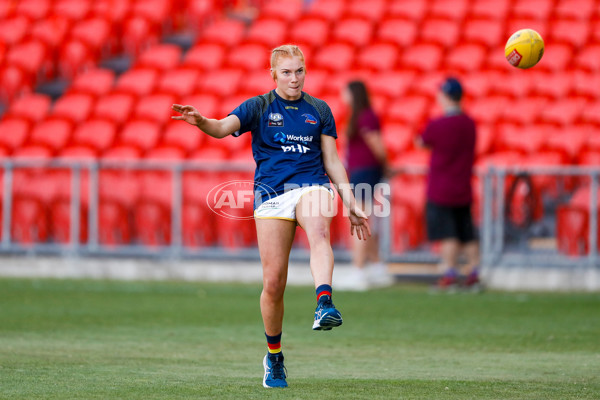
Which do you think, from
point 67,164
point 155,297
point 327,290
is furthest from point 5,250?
point 327,290

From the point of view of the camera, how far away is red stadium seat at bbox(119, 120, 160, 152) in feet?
51.7

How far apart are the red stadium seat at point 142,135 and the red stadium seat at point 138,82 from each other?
1.39 m

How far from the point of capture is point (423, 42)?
16.8 metres

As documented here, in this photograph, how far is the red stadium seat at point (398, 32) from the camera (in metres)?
17.2

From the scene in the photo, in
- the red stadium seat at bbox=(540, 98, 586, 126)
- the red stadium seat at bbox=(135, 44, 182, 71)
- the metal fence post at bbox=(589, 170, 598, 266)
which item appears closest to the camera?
the metal fence post at bbox=(589, 170, 598, 266)

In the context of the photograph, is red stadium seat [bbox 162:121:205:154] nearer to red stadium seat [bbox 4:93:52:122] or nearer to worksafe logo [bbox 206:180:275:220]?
worksafe logo [bbox 206:180:275:220]

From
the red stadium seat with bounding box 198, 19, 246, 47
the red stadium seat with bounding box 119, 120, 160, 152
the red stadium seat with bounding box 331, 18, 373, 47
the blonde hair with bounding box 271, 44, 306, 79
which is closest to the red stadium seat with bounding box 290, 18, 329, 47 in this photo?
the red stadium seat with bounding box 331, 18, 373, 47

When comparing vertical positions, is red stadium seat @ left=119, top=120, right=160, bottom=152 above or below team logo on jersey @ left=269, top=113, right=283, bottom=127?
above

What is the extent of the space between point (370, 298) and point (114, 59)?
33.8ft

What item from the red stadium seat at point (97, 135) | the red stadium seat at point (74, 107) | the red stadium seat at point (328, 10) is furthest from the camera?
the red stadium seat at point (328, 10)

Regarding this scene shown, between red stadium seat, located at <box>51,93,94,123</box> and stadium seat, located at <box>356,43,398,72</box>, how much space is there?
4492 mm

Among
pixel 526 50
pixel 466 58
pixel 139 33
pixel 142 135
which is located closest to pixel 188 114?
pixel 526 50

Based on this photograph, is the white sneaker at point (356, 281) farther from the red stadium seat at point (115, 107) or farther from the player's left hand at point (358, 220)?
the player's left hand at point (358, 220)

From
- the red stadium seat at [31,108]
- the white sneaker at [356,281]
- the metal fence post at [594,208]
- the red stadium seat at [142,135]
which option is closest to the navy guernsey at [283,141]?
the white sneaker at [356,281]
